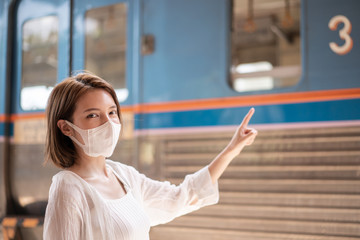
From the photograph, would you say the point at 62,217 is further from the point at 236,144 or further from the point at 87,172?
the point at 236,144

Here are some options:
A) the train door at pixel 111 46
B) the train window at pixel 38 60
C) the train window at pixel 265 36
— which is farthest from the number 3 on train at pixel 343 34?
the train window at pixel 38 60

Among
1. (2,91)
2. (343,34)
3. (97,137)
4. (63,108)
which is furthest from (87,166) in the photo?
(2,91)

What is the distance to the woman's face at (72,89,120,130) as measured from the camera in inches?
60.8

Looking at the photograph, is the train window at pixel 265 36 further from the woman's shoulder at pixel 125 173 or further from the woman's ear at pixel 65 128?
the woman's ear at pixel 65 128

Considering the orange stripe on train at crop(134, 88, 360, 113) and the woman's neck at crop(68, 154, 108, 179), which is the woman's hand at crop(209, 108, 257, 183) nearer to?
the woman's neck at crop(68, 154, 108, 179)

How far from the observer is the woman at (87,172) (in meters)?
1.42

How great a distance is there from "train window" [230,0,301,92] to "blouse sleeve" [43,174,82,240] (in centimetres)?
155

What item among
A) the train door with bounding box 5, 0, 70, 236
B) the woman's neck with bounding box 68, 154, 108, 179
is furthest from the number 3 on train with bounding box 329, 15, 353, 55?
the train door with bounding box 5, 0, 70, 236

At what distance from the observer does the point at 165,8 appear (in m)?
2.86

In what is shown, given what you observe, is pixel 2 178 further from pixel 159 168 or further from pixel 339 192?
pixel 339 192

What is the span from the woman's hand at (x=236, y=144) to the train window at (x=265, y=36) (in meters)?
0.92

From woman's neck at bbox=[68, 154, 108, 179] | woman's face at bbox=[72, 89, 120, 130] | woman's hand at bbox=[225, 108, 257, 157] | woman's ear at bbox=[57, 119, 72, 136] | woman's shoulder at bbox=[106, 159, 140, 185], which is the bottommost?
woman's shoulder at bbox=[106, 159, 140, 185]

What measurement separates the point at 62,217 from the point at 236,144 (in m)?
0.78

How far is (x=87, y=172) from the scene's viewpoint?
5.29ft
